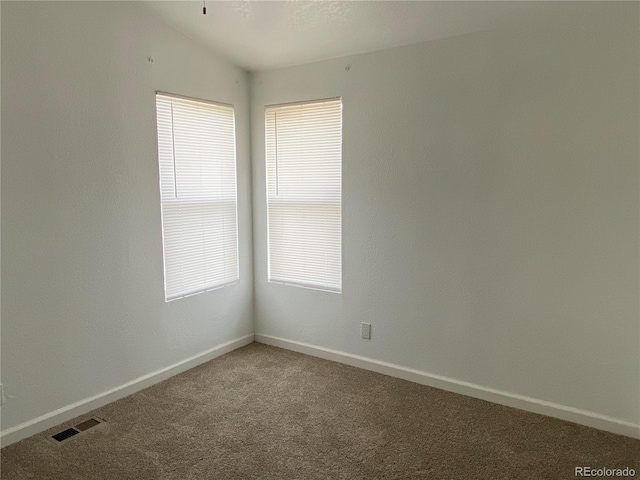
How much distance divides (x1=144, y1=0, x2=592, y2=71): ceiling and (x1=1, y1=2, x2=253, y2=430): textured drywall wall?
9.0 inches

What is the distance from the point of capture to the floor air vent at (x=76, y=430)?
248cm

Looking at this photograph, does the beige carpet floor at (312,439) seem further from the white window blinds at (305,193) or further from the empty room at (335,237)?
the white window blinds at (305,193)

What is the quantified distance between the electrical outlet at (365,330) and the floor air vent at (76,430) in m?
1.74

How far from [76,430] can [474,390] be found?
232 centimetres

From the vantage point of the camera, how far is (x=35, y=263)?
2.49m

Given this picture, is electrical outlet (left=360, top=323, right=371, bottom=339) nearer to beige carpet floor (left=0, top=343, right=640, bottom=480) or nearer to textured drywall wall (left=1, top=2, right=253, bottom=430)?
beige carpet floor (left=0, top=343, right=640, bottom=480)

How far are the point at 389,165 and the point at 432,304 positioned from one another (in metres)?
0.95

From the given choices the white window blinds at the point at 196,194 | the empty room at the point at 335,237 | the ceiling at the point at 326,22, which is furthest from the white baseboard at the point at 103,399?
the ceiling at the point at 326,22

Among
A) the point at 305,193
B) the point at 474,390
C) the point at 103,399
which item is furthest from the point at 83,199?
the point at 474,390

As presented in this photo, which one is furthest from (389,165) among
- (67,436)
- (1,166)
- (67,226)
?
(67,436)

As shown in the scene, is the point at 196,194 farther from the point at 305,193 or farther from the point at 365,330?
the point at 365,330

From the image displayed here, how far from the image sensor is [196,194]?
3367 mm

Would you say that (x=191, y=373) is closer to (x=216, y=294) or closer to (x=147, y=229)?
(x=216, y=294)

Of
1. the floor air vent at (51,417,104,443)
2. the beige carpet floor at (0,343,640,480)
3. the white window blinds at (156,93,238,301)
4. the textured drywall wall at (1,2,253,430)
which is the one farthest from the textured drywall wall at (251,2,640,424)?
the floor air vent at (51,417,104,443)
